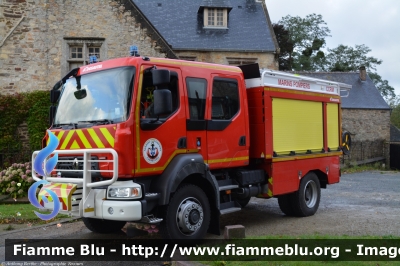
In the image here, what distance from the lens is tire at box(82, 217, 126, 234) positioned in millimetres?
7855

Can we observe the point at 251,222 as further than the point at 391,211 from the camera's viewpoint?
No

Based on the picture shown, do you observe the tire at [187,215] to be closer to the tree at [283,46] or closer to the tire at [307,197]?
the tire at [307,197]

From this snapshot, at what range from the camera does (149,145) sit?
20.9 ft

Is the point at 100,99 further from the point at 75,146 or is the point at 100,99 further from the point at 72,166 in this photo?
the point at 72,166

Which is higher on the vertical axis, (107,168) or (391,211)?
(107,168)

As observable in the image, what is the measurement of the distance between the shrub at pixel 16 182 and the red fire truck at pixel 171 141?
5389 millimetres

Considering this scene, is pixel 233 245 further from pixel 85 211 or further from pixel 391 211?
pixel 391 211

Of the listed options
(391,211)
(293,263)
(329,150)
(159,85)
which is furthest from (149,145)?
(391,211)

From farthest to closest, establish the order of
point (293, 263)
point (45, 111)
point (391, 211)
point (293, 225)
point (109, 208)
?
point (45, 111) → point (391, 211) → point (293, 225) → point (109, 208) → point (293, 263)

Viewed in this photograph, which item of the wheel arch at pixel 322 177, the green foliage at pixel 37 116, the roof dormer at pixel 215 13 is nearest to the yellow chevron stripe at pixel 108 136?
the wheel arch at pixel 322 177

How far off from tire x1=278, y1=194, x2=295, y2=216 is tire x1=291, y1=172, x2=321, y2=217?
8 centimetres

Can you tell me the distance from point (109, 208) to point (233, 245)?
5.90 feet

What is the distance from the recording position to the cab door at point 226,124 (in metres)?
7.40

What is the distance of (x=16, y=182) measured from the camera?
12664 mm
